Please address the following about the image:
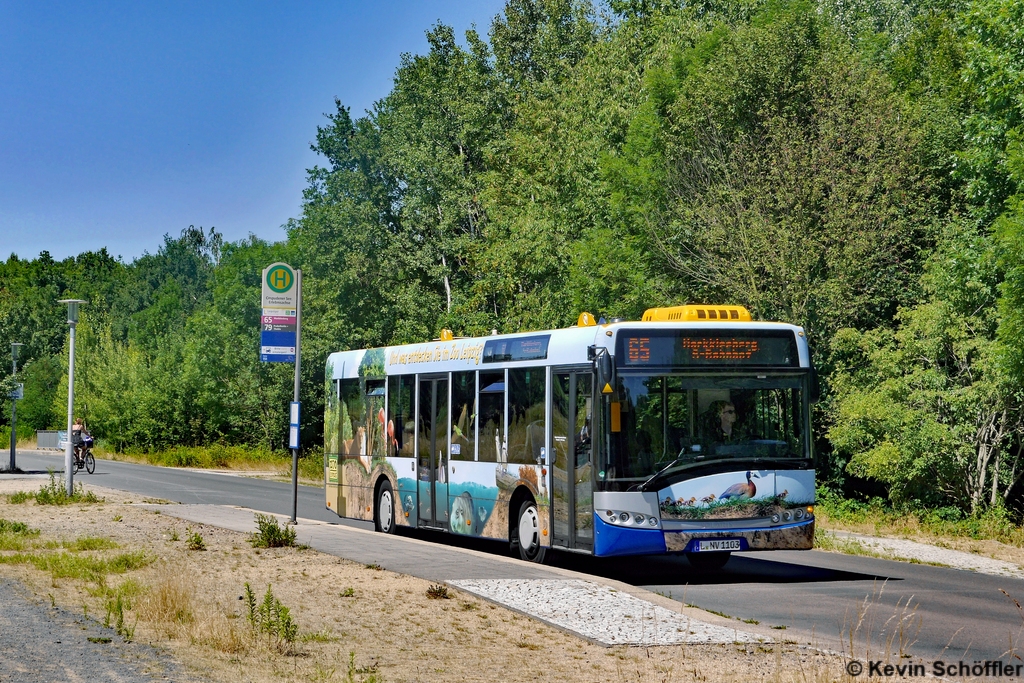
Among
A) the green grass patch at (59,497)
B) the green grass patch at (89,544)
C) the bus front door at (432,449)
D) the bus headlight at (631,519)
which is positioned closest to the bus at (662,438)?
the bus headlight at (631,519)

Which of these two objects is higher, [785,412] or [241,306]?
[241,306]

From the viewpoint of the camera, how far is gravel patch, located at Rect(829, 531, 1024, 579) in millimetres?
17312

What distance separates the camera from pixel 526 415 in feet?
56.1

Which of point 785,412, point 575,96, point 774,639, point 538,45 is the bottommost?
point 774,639

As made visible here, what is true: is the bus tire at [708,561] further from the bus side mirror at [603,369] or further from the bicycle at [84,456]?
the bicycle at [84,456]

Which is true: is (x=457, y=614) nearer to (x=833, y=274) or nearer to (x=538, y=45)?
(x=833, y=274)

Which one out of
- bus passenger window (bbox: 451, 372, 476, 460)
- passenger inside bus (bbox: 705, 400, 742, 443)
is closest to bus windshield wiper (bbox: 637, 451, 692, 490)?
passenger inside bus (bbox: 705, 400, 742, 443)

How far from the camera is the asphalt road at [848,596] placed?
1074 cm

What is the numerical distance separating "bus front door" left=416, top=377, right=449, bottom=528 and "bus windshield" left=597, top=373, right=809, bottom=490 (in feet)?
17.6

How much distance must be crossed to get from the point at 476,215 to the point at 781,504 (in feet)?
133

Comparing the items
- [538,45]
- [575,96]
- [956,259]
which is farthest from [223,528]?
[538,45]

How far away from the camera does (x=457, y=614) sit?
1180cm

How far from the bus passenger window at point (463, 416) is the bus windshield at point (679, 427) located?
14.2 ft

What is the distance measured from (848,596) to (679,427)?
2.58 meters
